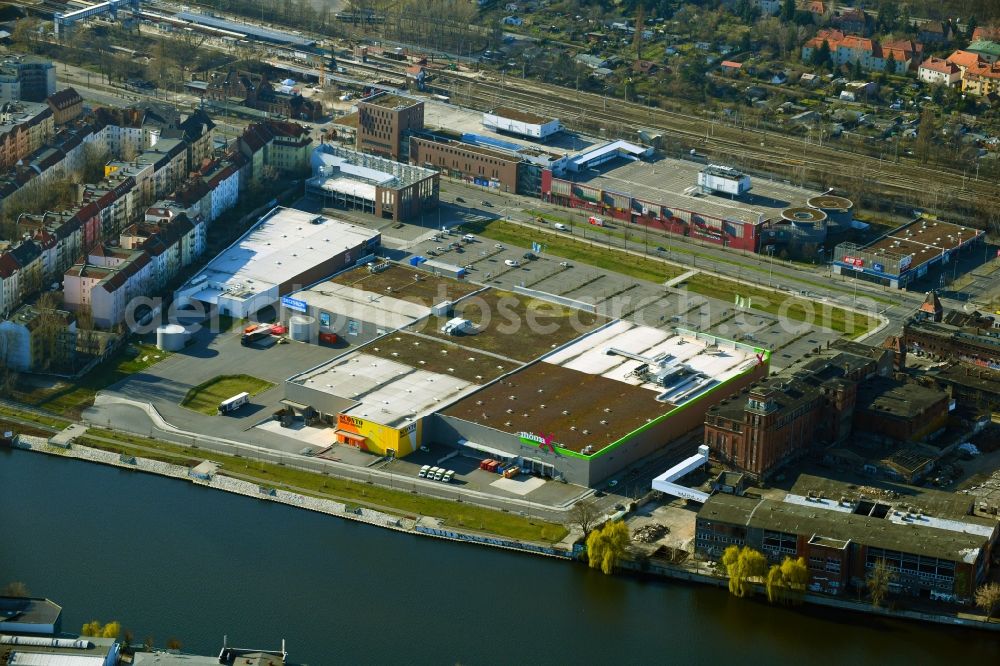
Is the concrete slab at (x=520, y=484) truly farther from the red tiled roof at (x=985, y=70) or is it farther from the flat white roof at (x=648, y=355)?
the red tiled roof at (x=985, y=70)

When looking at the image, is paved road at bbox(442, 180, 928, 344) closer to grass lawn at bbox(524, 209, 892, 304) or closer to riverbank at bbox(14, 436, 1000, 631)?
grass lawn at bbox(524, 209, 892, 304)

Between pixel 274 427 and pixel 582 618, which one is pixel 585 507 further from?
pixel 274 427

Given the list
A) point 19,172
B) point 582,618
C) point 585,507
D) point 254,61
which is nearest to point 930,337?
point 585,507

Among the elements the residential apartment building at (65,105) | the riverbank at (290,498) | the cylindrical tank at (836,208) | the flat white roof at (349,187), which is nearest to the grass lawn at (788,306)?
the cylindrical tank at (836,208)

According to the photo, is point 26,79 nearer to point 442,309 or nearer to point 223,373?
point 223,373

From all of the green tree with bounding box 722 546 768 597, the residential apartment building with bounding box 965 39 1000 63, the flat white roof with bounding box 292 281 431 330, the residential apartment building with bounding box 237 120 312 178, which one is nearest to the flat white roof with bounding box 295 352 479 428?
the flat white roof with bounding box 292 281 431 330

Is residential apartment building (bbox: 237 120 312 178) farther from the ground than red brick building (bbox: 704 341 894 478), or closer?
farther from the ground
